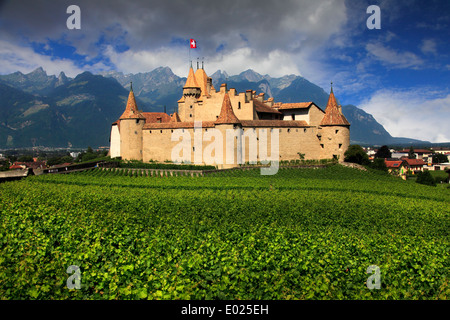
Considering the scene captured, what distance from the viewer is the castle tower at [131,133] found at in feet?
161

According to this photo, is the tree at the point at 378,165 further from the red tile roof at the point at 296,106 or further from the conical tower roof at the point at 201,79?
the conical tower roof at the point at 201,79

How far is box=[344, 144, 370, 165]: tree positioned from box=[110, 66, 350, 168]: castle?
78cm

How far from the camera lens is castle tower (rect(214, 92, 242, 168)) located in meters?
43.0

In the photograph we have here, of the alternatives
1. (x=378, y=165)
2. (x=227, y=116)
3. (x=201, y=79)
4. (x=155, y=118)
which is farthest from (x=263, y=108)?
(x=378, y=165)

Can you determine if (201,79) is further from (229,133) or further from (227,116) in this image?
(229,133)

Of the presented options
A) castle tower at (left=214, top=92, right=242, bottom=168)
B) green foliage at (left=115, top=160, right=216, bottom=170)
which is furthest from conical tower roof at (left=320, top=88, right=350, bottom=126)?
green foliage at (left=115, top=160, right=216, bottom=170)

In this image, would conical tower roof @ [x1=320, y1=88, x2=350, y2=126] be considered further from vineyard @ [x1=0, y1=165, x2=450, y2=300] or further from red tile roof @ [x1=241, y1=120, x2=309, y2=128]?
vineyard @ [x1=0, y1=165, x2=450, y2=300]

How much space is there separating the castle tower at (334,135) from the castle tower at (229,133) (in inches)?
569

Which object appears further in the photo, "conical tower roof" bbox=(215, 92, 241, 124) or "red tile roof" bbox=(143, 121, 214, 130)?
"red tile roof" bbox=(143, 121, 214, 130)

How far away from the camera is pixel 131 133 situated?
4919 cm

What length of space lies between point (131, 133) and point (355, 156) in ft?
116

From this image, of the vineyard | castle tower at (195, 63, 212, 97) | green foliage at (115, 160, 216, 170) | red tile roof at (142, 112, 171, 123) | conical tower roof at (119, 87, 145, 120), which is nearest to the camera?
the vineyard

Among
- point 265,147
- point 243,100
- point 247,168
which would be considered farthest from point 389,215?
point 243,100

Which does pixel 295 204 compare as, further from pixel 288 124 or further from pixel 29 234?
pixel 288 124
